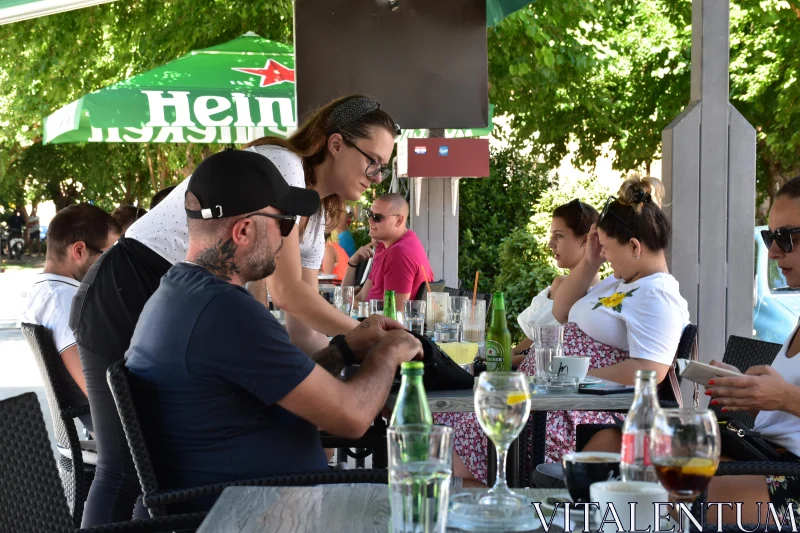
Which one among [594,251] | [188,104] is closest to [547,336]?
[594,251]

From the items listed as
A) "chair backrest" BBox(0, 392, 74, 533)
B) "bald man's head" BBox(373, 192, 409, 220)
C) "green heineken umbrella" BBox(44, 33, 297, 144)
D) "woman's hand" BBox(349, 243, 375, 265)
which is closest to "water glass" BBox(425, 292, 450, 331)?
"bald man's head" BBox(373, 192, 409, 220)

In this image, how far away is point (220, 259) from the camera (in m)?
2.70

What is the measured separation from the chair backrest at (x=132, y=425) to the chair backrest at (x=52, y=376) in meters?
1.56

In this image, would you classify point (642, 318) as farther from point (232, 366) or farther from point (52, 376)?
point (52, 376)

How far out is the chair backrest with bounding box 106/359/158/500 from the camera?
2494 mm

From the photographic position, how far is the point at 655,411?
1.78 meters

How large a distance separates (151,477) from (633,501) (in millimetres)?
1346

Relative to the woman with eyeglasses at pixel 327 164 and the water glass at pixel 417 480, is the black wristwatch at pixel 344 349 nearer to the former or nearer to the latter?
the woman with eyeglasses at pixel 327 164

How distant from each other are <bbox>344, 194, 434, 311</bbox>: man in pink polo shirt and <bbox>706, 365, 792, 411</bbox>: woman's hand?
4.18 m

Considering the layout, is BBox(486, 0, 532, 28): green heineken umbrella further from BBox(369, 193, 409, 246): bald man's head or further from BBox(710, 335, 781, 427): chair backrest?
BBox(710, 335, 781, 427): chair backrest

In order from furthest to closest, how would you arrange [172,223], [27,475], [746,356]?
[746,356] < [172,223] < [27,475]

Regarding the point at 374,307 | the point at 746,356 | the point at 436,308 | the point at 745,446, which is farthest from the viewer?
the point at 374,307

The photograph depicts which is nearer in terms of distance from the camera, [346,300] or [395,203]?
[346,300]

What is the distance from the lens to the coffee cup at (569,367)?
11.5 feet
